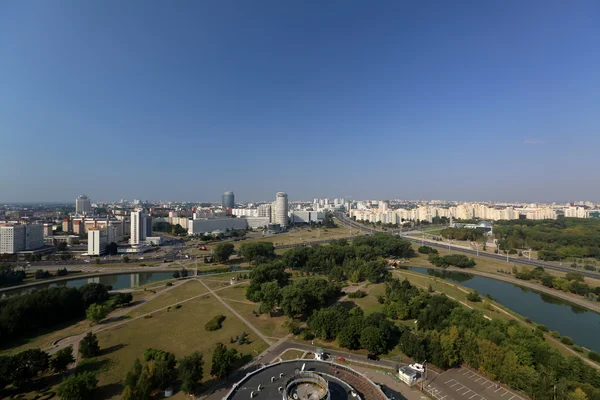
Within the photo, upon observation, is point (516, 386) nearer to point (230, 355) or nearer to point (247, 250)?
point (230, 355)

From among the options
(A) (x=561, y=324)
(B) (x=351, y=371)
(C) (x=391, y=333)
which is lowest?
(A) (x=561, y=324)

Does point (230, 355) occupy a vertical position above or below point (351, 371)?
below

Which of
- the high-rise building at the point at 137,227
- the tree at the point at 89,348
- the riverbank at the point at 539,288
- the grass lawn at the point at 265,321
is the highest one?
the high-rise building at the point at 137,227

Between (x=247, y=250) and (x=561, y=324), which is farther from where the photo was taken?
(x=247, y=250)

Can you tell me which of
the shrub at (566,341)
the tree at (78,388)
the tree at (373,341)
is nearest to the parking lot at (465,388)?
the tree at (373,341)

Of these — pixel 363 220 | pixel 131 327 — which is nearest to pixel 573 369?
pixel 131 327

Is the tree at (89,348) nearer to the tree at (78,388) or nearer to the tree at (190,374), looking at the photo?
the tree at (78,388)

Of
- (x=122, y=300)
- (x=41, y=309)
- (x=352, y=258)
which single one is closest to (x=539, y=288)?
(x=352, y=258)

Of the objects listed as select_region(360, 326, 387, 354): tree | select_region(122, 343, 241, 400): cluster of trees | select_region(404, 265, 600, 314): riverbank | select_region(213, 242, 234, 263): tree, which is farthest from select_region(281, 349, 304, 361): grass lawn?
select_region(404, 265, 600, 314): riverbank
